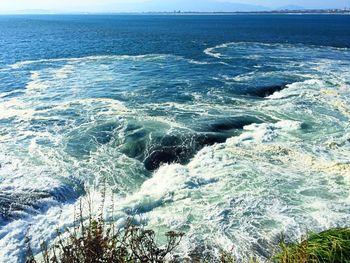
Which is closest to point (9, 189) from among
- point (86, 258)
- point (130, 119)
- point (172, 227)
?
point (172, 227)

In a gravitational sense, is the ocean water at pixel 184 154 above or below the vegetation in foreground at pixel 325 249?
below

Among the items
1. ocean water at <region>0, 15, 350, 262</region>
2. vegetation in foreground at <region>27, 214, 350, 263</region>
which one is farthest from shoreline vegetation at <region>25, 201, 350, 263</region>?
ocean water at <region>0, 15, 350, 262</region>

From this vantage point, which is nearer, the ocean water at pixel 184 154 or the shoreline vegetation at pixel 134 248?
the shoreline vegetation at pixel 134 248

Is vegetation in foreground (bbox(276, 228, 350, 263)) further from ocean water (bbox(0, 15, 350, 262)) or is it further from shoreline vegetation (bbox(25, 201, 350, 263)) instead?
ocean water (bbox(0, 15, 350, 262))

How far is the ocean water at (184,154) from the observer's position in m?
14.0

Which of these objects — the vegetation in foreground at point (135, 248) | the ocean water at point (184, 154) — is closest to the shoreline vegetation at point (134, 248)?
the vegetation in foreground at point (135, 248)

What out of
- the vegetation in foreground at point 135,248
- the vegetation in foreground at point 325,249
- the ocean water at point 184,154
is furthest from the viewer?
the ocean water at point 184,154

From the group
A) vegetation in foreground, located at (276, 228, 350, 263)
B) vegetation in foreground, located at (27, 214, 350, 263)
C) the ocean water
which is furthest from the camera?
the ocean water

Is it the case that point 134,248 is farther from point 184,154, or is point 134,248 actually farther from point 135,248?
point 184,154

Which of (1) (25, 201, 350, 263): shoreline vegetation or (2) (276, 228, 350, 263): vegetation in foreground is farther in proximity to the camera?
(2) (276, 228, 350, 263): vegetation in foreground

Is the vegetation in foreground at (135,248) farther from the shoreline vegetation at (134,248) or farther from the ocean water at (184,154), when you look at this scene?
the ocean water at (184,154)

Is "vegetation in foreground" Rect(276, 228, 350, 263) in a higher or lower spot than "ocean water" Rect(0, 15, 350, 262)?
higher

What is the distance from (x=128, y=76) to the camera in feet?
132

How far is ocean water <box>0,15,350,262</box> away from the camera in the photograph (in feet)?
46.0
